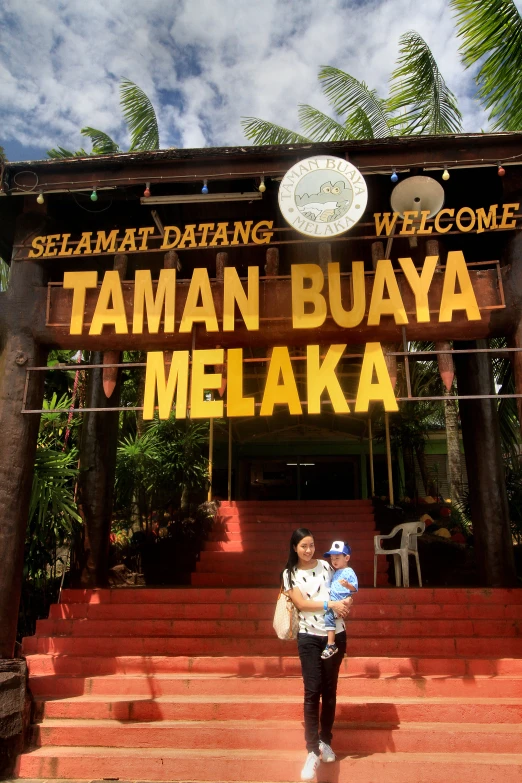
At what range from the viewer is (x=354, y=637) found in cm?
587

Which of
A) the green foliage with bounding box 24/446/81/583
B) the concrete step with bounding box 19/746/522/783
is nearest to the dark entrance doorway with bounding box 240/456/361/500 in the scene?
the green foliage with bounding box 24/446/81/583

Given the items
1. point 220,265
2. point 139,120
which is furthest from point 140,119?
point 220,265

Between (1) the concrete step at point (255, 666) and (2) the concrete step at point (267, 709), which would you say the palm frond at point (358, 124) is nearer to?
(1) the concrete step at point (255, 666)

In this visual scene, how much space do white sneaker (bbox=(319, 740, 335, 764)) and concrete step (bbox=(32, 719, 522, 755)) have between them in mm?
351

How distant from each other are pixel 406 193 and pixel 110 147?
10.8 metres

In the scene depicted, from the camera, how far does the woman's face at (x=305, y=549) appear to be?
157 inches

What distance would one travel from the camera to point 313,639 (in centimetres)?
390

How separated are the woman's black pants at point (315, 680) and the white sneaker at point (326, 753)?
5.3 inches

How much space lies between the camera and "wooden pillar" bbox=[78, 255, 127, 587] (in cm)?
784

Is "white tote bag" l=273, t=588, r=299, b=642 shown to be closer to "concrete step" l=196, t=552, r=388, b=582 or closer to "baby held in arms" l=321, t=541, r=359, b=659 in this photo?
"baby held in arms" l=321, t=541, r=359, b=659

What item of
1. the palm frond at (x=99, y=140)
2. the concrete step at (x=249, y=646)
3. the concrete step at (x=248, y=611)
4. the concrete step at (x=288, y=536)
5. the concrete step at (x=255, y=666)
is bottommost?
the concrete step at (x=255, y=666)

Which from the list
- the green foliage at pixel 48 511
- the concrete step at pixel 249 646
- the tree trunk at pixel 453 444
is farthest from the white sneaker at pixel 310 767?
the tree trunk at pixel 453 444

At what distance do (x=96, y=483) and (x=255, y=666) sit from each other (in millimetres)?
3814

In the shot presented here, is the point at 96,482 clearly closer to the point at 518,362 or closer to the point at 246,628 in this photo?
the point at 246,628
